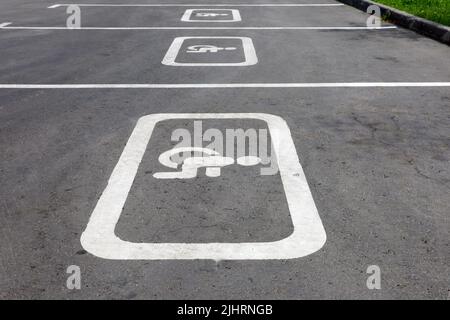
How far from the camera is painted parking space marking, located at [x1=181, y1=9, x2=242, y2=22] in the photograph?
12742mm

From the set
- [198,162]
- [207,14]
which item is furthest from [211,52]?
[207,14]

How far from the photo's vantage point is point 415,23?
10961 millimetres

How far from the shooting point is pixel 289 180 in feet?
14.1

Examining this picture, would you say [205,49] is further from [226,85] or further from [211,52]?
[226,85]

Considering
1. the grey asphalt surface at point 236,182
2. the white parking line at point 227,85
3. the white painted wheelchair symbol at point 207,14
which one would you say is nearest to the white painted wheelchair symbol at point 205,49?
the grey asphalt surface at point 236,182

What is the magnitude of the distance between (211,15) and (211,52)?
15.7 feet

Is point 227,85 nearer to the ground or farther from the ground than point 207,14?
farther from the ground

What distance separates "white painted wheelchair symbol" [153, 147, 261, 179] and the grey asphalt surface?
0.11 m

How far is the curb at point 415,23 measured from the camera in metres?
9.86

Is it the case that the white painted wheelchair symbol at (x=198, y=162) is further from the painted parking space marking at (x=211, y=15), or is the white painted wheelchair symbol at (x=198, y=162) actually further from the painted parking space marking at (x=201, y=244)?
the painted parking space marking at (x=211, y=15)

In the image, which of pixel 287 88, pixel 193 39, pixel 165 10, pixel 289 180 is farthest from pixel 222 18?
→ pixel 289 180
